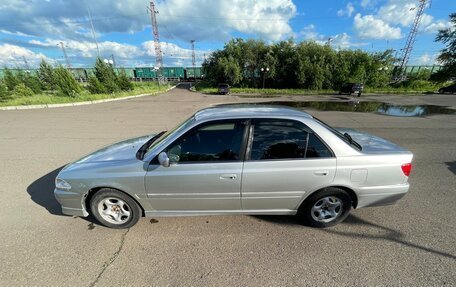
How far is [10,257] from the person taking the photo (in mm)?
2330

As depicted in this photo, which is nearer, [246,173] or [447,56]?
[246,173]

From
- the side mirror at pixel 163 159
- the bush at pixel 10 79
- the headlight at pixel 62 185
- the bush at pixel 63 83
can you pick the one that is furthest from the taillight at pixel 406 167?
the bush at pixel 10 79

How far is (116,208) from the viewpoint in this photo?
2.78m

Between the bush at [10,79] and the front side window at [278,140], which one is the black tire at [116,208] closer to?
the front side window at [278,140]

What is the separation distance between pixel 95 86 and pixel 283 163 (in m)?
25.2

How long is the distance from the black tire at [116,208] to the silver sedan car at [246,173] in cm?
1

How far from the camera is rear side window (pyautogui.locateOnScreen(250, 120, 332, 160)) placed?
2.50 metres

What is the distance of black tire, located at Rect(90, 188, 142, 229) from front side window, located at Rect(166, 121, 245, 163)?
2.94 ft

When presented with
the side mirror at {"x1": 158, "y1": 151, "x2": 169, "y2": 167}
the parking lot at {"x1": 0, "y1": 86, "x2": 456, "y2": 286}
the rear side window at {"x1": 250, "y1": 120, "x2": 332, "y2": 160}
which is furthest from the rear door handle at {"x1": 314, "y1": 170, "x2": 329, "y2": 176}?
the side mirror at {"x1": 158, "y1": 151, "x2": 169, "y2": 167}

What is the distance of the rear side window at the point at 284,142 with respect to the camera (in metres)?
2.50

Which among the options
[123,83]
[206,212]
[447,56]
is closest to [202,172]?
[206,212]

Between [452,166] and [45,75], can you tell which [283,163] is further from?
[45,75]

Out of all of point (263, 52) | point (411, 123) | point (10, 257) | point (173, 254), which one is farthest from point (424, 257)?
point (263, 52)

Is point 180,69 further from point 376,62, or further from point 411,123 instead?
point 411,123
